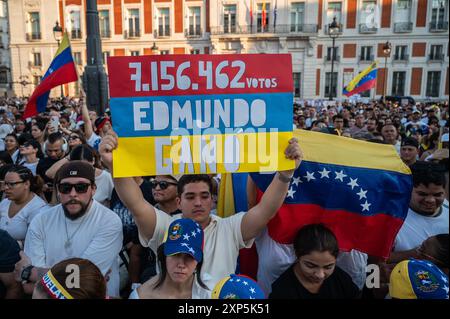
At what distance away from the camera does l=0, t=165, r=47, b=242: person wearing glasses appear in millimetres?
3055

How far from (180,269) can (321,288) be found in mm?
779

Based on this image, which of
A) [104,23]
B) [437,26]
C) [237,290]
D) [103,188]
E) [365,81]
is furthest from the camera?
[104,23]

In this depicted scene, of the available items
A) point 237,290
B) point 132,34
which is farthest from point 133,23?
point 237,290

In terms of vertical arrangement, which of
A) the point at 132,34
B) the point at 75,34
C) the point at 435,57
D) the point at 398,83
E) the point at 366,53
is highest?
the point at 132,34

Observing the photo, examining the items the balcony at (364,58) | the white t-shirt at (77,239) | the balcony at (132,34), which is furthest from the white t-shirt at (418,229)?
the balcony at (132,34)

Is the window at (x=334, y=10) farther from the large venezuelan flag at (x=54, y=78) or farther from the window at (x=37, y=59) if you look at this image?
the large venezuelan flag at (x=54, y=78)

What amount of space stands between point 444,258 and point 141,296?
160 centimetres

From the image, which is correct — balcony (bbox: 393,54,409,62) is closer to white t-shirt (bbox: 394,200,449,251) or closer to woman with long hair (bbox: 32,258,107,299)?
white t-shirt (bbox: 394,200,449,251)

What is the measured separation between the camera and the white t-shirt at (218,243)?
82.7 inches

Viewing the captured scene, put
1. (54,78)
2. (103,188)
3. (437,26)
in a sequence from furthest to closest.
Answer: (437,26) → (54,78) → (103,188)

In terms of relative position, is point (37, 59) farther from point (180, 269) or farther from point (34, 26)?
point (180, 269)

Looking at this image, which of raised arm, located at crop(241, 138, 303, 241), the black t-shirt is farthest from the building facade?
the black t-shirt

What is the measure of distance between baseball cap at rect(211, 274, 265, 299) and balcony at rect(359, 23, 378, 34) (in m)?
35.7

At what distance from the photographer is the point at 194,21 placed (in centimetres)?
3403
